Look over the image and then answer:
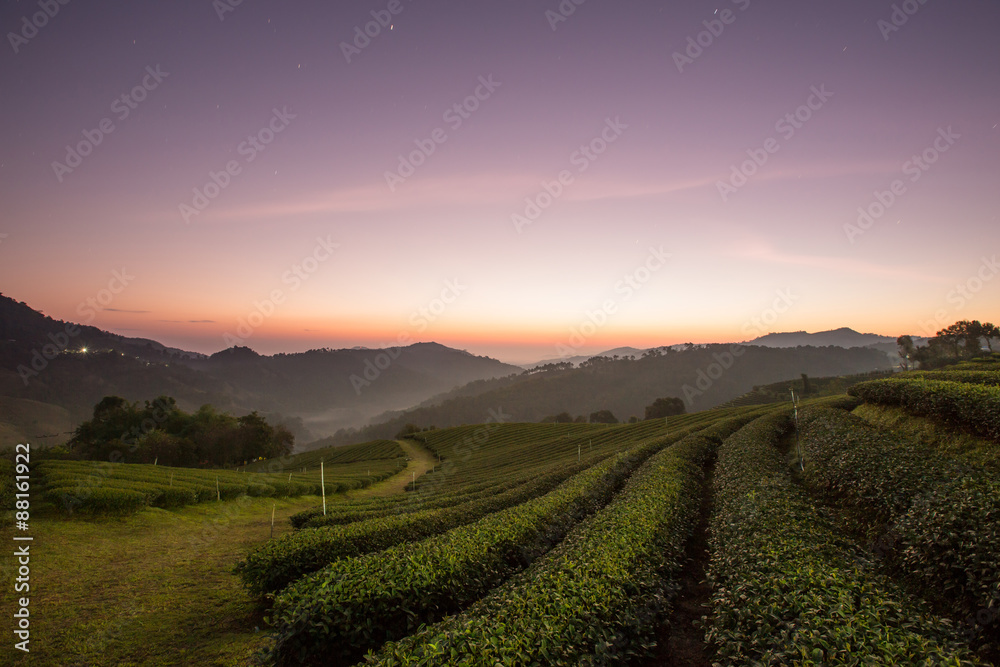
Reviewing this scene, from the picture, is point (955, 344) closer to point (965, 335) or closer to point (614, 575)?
point (965, 335)

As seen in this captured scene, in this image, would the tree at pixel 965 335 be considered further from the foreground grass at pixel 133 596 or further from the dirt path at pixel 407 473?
the foreground grass at pixel 133 596

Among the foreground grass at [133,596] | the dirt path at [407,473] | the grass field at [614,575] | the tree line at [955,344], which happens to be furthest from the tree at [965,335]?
the foreground grass at [133,596]

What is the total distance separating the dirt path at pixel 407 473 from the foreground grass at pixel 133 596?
64.3 ft

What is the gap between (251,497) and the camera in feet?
101

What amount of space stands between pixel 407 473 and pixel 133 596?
1803 inches

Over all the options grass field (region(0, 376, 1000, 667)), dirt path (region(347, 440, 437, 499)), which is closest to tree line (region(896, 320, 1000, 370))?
dirt path (region(347, 440, 437, 499))

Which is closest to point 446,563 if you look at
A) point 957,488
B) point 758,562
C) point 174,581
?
point 758,562

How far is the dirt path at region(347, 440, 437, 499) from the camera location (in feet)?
133

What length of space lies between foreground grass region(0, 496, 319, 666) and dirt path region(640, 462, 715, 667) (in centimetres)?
816

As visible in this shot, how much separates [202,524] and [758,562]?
1019 inches

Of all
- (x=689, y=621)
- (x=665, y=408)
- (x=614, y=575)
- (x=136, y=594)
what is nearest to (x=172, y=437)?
(x=136, y=594)

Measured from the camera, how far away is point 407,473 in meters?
56.0

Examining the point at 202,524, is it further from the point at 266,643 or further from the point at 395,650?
the point at 395,650

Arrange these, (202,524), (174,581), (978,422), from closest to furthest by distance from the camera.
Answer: (174,581) → (978,422) → (202,524)
